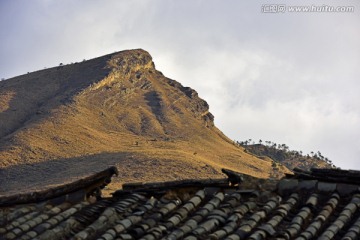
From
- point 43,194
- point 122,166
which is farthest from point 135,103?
point 43,194

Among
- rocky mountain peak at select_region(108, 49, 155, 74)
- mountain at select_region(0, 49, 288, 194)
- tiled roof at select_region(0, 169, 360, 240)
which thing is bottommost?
tiled roof at select_region(0, 169, 360, 240)

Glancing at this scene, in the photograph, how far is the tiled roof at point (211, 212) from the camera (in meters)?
6.76

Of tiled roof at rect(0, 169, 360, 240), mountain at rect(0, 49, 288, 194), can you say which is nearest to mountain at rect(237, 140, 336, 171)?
mountain at rect(0, 49, 288, 194)

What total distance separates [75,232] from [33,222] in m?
0.53

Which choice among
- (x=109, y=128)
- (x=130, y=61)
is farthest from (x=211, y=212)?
(x=130, y=61)

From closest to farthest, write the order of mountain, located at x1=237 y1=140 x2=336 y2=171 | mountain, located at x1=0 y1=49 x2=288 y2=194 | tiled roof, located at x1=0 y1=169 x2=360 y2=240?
tiled roof, located at x1=0 y1=169 x2=360 y2=240
mountain, located at x1=0 y1=49 x2=288 y2=194
mountain, located at x1=237 y1=140 x2=336 y2=171

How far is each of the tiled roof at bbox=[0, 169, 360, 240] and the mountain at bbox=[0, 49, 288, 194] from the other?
37.7 meters

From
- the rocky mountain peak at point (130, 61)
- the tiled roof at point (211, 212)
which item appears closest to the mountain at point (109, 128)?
the rocky mountain peak at point (130, 61)

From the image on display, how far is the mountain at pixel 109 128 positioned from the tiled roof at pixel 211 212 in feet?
124

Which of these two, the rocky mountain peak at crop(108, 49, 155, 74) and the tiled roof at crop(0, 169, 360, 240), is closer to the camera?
the tiled roof at crop(0, 169, 360, 240)

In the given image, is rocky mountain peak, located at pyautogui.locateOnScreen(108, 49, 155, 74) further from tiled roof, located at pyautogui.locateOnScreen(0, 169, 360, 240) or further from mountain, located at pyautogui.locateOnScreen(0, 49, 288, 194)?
tiled roof, located at pyautogui.locateOnScreen(0, 169, 360, 240)

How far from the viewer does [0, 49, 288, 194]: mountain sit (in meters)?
51.1

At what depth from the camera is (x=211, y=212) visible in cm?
725

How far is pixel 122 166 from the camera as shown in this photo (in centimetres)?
5044
